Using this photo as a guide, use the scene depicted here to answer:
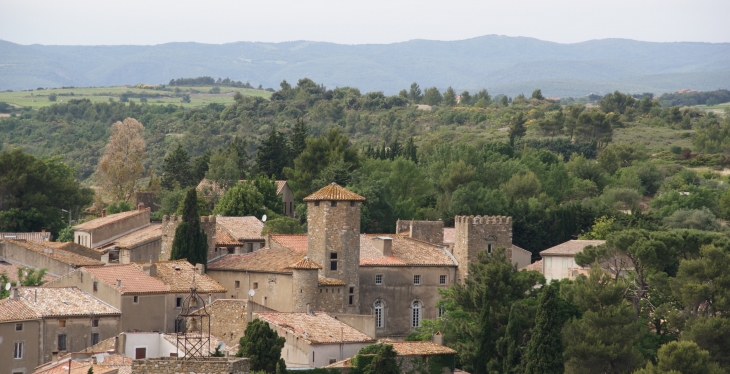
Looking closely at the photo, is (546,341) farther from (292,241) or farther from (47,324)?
(47,324)

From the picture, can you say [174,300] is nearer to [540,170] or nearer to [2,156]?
[2,156]

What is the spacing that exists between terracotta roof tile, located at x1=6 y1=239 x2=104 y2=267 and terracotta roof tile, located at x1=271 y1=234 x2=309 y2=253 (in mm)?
7294

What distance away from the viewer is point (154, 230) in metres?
60.8

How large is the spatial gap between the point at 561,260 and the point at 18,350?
91.8ft

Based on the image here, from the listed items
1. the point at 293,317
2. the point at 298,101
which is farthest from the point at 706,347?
the point at 298,101

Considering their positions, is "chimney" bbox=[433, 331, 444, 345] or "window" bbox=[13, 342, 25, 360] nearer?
"window" bbox=[13, 342, 25, 360]

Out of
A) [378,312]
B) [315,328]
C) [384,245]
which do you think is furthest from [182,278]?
[384,245]

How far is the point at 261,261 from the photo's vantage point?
53875 millimetres

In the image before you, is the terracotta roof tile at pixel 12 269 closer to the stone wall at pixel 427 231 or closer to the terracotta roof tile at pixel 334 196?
the terracotta roof tile at pixel 334 196

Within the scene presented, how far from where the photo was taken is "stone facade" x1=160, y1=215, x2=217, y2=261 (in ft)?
186

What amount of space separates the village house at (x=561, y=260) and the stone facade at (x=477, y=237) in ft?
19.9

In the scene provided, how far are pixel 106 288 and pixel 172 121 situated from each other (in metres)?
113

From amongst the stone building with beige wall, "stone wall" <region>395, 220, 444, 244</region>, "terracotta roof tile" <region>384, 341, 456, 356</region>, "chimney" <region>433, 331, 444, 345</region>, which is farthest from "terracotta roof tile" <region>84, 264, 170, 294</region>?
"stone wall" <region>395, 220, 444, 244</region>

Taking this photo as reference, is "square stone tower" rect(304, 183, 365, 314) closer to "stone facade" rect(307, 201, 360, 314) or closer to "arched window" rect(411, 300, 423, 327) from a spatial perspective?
"stone facade" rect(307, 201, 360, 314)
